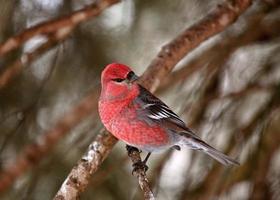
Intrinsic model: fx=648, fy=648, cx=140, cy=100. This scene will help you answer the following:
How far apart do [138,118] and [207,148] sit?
1.53 feet

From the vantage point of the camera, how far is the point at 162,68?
12.9 ft

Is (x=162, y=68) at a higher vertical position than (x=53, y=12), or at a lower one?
lower

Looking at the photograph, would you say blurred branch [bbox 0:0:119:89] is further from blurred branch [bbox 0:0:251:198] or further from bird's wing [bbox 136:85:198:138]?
bird's wing [bbox 136:85:198:138]

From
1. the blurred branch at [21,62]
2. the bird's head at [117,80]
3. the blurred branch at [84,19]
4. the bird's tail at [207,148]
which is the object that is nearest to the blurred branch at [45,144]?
the blurred branch at [84,19]

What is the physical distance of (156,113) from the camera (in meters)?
4.06

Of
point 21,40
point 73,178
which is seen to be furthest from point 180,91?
point 73,178

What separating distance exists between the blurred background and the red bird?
0.42m

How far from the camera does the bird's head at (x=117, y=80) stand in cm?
370

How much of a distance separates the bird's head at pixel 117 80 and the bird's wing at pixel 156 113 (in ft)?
0.35

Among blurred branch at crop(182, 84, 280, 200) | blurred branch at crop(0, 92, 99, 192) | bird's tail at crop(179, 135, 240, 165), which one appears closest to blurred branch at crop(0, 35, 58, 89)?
blurred branch at crop(0, 92, 99, 192)

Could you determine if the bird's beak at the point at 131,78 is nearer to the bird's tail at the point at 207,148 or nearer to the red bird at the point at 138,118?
the red bird at the point at 138,118

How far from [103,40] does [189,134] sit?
4.19 ft

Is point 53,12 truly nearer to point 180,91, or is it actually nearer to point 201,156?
point 180,91

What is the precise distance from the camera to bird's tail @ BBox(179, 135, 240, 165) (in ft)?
12.7
